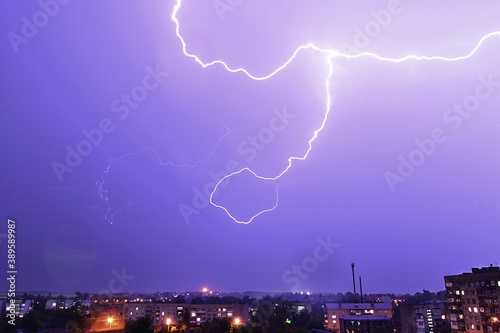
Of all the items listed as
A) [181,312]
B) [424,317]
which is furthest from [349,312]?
[181,312]

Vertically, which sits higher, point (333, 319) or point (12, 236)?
point (12, 236)

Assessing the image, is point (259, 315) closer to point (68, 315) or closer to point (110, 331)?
point (68, 315)

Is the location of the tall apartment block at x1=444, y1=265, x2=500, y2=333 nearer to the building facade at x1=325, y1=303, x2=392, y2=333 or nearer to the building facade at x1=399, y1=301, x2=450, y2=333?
the building facade at x1=399, y1=301, x2=450, y2=333

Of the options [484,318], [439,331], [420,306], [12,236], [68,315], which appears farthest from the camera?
[68,315]

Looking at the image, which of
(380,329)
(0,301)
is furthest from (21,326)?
(380,329)

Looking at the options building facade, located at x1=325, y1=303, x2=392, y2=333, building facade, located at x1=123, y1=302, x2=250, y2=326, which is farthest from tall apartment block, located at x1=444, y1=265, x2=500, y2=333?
building facade, located at x1=123, y1=302, x2=250, y2=326

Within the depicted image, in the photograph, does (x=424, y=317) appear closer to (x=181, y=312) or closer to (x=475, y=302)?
(x=475, y=302)

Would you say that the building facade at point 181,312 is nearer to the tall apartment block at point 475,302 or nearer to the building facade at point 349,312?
the building facade at point 349,312

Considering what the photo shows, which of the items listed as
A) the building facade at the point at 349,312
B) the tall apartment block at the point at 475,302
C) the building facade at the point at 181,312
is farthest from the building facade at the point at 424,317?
the building facade at the point at 181,312
